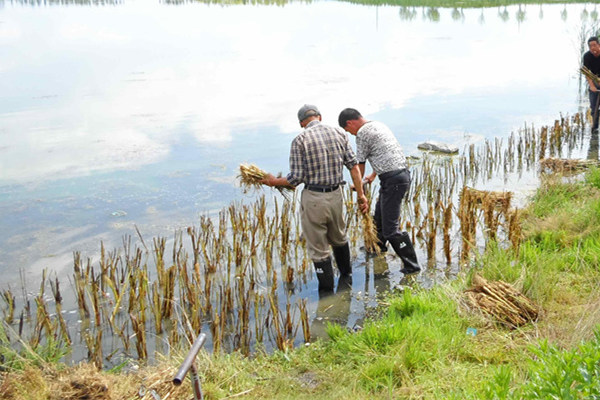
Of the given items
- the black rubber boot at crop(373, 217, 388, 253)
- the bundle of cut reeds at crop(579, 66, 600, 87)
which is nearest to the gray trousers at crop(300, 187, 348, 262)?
the black rubber boot at crop(373, 217, 388, 253)

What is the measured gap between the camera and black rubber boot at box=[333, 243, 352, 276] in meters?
6.93

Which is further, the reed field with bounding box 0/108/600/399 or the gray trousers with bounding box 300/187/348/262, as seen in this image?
the gray trousers with bounding box 300/187/348/262

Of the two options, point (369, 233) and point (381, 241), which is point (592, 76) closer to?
point (381, 241)

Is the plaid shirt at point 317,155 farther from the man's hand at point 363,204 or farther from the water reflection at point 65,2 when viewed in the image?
the water reflection at point 65,2

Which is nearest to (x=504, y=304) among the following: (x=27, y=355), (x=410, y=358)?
(x=410, y=358)

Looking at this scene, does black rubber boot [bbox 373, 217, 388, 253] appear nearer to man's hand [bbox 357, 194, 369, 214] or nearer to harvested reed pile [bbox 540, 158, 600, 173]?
man's hand [bbox 357, 194, 369, 214]

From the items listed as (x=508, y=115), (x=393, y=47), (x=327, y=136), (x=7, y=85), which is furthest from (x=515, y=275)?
(x=393, y=47)

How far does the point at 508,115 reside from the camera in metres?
14.8

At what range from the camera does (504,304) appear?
17.4ft

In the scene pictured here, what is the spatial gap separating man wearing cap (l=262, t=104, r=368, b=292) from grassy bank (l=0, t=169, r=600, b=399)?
99 centimetres

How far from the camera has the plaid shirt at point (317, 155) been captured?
20.8 ft

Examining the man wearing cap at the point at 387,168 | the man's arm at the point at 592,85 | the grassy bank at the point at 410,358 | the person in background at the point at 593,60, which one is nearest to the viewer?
the grassy bank at the point at 410,358

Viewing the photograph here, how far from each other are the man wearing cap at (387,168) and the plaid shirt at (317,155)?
0.49m

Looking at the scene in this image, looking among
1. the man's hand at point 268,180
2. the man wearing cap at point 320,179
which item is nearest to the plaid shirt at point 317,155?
the man wearing cap at point 320,179
